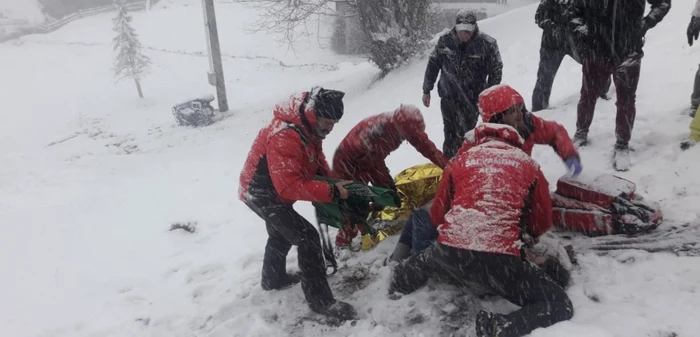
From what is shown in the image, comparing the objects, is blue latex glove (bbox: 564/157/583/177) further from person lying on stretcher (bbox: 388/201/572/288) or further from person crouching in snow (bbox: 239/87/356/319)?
person crouching in snow (bbox: 239/87/356/319)

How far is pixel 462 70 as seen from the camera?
17.9ft

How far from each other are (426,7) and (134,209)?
995 centimetres

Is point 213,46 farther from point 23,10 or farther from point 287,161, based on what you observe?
point 23,10

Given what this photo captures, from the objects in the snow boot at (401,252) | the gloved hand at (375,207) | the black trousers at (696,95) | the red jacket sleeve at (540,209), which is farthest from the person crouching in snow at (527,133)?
the black trousers at (696,95)

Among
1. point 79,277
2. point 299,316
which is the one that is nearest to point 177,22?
point 79,277

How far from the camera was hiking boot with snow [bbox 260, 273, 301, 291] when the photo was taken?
4305 millimetres

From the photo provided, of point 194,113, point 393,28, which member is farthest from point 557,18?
point 194,113

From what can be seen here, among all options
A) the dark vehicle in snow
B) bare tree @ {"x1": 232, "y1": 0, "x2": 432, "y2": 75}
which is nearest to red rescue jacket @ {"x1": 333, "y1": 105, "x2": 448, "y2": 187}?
bare tree @ {"x1": 232, "y1": 0, "x2": 432, "y2": 75}

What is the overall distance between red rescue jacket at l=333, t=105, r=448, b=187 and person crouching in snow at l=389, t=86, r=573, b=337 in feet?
3.86

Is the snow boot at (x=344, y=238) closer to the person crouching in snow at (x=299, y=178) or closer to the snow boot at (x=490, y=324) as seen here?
the person crouching in snow at (x=299, y=178)

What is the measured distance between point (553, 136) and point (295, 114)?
211cm

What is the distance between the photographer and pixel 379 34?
13.7 m

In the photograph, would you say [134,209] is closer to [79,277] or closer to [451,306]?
[79,277]

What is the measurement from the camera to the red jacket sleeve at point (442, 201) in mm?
3334
